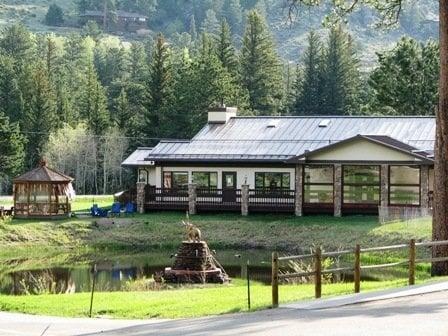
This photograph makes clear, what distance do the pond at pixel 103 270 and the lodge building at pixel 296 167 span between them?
24.6 feet

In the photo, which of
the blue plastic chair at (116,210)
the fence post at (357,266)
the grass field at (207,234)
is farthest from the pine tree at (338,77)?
the fence post at (357,266)

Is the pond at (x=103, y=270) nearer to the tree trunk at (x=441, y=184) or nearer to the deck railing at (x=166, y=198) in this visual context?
the tree trunk at (x=441, y=184)

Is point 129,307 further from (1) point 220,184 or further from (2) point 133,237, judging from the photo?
(1) point 220,184

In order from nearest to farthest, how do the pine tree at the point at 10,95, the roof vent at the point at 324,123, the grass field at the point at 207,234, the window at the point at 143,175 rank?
1. the grass field at the point at 207,234
2. the roof vent at the point at 324,123
3. the window at the point at 143,175
4. the pine tree at the point at 10,95

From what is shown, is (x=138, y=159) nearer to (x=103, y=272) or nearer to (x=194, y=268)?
(x=103, y=272)

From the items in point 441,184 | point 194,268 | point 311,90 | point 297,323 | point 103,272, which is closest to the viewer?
point 297,323

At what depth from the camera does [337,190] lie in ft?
154

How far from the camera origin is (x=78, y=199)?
65.1 metres

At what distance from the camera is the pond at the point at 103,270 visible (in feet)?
100

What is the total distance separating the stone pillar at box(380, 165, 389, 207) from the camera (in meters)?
46.1

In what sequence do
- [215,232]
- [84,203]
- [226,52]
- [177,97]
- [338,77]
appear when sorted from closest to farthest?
[215,232]
[84,203]
[177,97]
[226,52]
[338,77]

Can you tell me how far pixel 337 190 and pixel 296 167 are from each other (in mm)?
2439

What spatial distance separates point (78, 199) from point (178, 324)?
158ft

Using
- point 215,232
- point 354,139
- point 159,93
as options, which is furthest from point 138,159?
point 159,93
